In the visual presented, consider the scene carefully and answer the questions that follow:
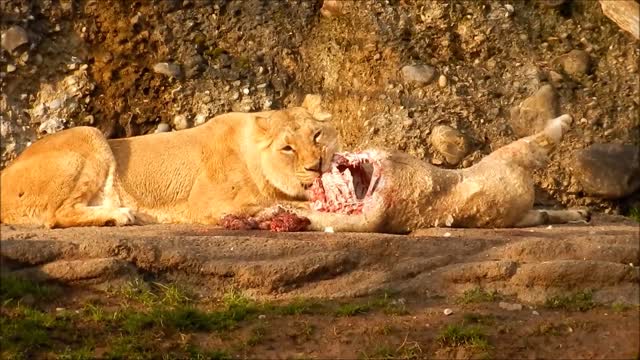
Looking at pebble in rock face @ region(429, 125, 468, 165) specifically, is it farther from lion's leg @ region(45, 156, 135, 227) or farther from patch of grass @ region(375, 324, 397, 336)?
patch of grass @ region(375, 324, 397, 336)

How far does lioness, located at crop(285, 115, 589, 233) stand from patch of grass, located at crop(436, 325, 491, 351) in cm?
183

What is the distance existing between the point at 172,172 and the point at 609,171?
4.33 metres

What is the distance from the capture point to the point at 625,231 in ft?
30.4

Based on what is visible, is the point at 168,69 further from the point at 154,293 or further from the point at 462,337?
the point at 462,337

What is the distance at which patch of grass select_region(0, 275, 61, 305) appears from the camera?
24.7ft

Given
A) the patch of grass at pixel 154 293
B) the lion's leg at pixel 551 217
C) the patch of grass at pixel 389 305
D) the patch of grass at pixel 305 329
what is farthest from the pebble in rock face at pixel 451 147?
the patch of grass at pixel 305 329

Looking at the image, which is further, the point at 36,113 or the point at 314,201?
the point at 36,113

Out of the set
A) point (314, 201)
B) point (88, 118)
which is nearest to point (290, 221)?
point (314, 201)

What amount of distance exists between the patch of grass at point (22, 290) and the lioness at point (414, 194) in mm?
2189

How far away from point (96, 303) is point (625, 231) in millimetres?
3918

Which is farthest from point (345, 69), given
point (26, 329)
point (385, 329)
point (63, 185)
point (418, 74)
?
point (26, 329)

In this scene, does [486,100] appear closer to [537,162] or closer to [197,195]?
[537,162]

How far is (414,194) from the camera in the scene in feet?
30.0

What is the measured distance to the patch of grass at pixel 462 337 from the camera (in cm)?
731
